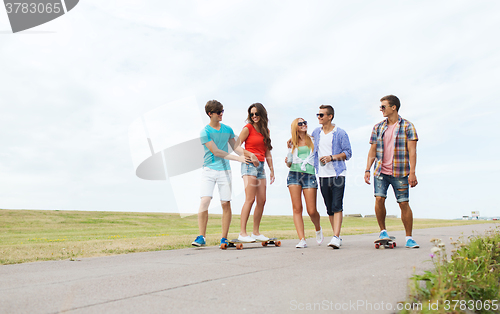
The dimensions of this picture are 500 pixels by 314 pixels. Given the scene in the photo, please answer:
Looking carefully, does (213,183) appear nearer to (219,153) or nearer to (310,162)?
(219,153)

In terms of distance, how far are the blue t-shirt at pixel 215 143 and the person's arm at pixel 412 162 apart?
10.4 feet

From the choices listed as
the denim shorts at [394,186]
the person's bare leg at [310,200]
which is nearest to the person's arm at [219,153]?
the person's bare leg at [310,200]

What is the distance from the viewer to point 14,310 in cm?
279

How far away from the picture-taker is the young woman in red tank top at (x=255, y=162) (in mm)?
6883

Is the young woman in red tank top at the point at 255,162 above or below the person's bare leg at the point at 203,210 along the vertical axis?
above

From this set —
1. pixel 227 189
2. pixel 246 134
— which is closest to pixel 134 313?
pixel 227 189

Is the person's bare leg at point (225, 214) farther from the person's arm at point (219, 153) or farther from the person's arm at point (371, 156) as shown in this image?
the person's arm at point (371, 156)

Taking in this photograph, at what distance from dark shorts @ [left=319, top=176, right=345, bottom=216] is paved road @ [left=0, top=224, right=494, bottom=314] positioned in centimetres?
162

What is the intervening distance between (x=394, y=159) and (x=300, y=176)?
5.34 feet

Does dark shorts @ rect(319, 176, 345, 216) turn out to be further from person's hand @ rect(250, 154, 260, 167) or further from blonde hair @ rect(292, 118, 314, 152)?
person's hand @ rect(250, 154, 260, 167)

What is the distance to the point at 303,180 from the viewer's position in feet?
22.2

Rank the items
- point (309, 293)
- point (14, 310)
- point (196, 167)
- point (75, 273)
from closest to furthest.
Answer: point (14, 310), point (309, 293), point (75, 273), point (196, 167)

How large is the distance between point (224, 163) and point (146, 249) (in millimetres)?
2075

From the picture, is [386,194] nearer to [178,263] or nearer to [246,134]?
[246,134]
